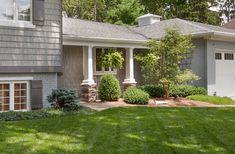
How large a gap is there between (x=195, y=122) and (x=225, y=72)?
9.32m

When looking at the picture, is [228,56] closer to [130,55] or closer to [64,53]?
[130,55]

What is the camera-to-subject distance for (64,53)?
1568 cm

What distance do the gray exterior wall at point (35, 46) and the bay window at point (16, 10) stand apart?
34cm

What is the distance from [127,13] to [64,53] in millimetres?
17258

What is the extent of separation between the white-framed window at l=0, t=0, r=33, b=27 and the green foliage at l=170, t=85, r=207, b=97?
284 inches

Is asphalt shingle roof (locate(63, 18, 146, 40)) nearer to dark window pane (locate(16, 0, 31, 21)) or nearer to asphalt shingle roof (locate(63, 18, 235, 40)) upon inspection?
asphalt shingle roof (locate(63, 18, 235, 40))

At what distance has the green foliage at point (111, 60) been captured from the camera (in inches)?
622

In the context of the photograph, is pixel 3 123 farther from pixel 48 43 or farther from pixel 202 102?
pixel 202 102

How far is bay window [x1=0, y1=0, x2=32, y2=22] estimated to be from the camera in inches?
420

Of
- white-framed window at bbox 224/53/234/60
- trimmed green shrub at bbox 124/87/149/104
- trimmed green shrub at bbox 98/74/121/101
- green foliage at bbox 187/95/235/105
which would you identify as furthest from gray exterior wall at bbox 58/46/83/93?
white-framed window at bbox 224/53/234/60

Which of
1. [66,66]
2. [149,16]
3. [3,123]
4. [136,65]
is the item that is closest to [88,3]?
[149,16]

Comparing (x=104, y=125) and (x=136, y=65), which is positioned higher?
(x=136, y=65)

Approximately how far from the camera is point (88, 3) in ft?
129

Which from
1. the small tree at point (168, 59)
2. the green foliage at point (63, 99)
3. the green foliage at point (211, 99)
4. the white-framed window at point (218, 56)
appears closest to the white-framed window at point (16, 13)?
the green foliage at point (63, 99)
